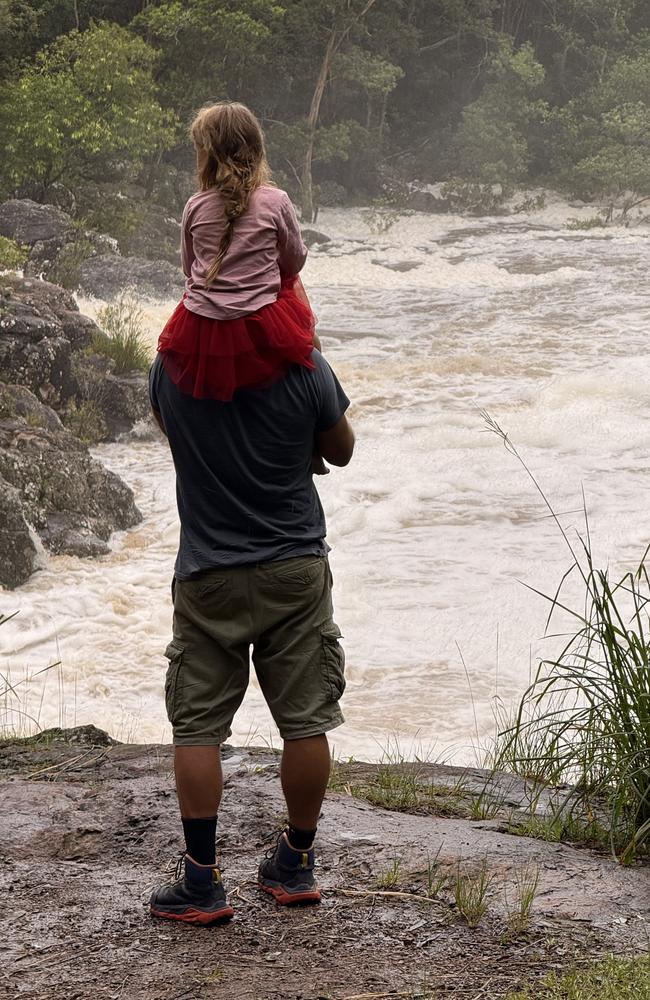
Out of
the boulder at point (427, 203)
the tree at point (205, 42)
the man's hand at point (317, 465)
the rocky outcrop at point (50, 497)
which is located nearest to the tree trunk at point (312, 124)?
the tree at point (205, 42)

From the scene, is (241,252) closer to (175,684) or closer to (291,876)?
(175,684)

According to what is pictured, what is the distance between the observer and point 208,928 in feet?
7.76

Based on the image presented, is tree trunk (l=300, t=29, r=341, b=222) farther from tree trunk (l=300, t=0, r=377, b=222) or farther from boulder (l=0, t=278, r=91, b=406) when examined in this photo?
boulder (l=0, t=278, r=91, b=406)

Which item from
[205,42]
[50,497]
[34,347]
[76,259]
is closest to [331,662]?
[50,497]

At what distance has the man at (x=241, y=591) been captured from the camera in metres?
2.33

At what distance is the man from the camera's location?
91.6 inches

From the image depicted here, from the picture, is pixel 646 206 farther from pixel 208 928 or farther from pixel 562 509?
pixel 208 928

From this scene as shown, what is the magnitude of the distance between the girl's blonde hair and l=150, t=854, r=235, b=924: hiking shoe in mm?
1219

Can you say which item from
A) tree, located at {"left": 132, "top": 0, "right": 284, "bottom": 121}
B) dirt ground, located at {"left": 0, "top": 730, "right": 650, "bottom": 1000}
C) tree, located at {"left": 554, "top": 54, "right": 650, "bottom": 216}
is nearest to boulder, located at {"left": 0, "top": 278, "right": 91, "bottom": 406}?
dirt ground, located at {"left": 0, "top": 730, "right": 650, "bottom": 1000}

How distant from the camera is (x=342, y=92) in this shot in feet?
94.0

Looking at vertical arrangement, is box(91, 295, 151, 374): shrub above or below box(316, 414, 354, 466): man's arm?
below

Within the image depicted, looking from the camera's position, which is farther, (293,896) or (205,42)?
(205,42)

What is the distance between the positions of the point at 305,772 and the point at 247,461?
2.19 feet

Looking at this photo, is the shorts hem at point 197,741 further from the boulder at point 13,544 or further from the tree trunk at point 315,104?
the tree trunk at point 315,104
